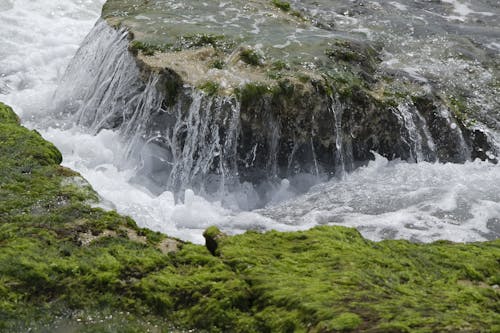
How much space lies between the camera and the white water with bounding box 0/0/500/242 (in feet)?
25.0

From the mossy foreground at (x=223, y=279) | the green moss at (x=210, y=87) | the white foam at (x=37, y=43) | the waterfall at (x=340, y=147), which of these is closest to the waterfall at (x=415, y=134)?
the waterfall at (x=340, y=147)

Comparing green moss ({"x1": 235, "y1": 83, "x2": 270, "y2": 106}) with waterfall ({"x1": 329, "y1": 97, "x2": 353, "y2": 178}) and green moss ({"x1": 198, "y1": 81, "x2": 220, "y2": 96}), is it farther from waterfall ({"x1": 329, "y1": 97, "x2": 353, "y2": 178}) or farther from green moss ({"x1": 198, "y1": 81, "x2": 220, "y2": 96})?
waterfall ({"x1": 329, "y1": 97, "x2": 353, "y2": 178})

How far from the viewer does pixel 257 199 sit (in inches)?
344

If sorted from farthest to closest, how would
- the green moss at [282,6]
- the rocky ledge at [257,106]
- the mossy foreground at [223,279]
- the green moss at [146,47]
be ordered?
the green moss at [282,6], the green moss at [146,47], the rocky ledge at [257,106], the mossy foreground at [223,279]

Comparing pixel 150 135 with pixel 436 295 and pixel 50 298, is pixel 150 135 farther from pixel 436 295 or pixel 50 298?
pixel 436 295

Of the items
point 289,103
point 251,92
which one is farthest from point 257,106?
point 289,103

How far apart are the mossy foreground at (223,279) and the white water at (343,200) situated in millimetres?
1322

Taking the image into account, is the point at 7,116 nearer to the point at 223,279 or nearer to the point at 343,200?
the point at 223,279

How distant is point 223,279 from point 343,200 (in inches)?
164

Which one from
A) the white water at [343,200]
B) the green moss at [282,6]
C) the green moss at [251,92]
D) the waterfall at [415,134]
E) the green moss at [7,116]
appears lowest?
the white water at [343,200]

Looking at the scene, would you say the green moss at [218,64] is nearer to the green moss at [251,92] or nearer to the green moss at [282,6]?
the green moss at [251,92]

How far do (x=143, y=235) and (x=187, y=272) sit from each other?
726mm

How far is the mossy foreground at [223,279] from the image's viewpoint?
13.6 ft

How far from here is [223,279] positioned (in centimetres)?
464
